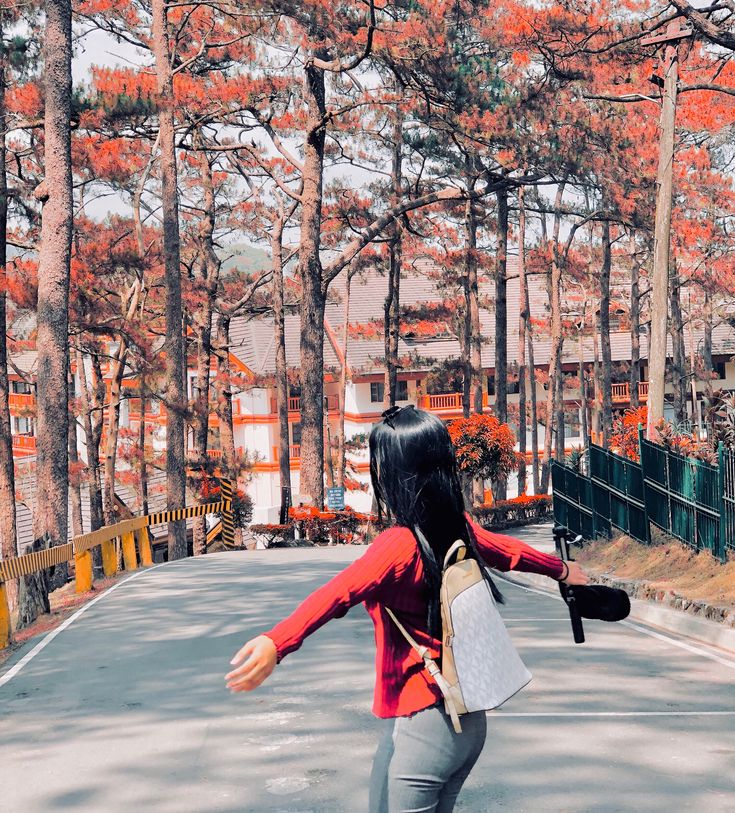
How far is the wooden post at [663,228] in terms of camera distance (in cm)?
1983

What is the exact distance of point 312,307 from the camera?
1241 inches

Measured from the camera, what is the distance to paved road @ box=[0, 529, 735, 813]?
6340 mm

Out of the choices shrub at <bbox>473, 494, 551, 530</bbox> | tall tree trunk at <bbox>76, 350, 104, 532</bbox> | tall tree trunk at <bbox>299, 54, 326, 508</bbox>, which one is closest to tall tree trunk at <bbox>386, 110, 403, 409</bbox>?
shrub at <bbox>473, 494, 551, 530</bbox>

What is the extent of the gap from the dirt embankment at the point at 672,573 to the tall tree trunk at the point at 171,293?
47.6 ft

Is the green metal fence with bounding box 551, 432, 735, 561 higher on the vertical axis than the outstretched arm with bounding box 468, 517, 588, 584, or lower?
lower

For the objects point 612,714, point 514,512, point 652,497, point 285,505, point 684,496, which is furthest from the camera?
point 514,512

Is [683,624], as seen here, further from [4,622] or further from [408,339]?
[408,339]

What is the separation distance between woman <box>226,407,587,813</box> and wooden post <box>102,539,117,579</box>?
16.4 m

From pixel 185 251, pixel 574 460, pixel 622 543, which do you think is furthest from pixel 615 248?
pixel 622 543

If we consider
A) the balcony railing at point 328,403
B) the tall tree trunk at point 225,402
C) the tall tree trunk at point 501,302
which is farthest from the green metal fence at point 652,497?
the balcony railing at point 328,403

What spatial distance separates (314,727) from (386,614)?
4.66 meters

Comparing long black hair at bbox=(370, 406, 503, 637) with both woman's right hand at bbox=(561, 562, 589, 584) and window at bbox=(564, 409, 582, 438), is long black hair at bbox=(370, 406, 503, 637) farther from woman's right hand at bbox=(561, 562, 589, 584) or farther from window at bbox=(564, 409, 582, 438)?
window at bbox=(564, 409, 582, 438)

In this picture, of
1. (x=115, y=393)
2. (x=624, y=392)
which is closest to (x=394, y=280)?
(x=115, y=393)

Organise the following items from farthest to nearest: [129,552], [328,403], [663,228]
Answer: [328,403] → [129,552] → [663,228]
